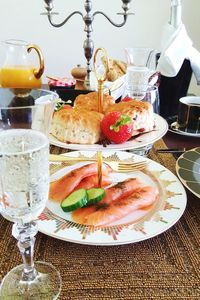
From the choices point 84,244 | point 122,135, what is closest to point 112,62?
point 122,135

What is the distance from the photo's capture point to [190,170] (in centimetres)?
69

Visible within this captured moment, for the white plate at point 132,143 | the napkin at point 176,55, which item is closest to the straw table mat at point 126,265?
the white plate at point 132,143

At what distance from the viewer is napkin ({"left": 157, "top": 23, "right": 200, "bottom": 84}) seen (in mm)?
1028

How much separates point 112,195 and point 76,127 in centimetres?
14

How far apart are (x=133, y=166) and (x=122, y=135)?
0.55 feet

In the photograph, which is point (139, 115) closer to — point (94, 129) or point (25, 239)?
point (94, 129)

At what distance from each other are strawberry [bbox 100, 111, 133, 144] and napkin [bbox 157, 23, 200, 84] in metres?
0.51

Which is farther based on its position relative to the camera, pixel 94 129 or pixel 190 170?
pixel 190 170

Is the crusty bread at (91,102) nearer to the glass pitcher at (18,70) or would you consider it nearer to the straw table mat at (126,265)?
the straw table mat at (126,265)

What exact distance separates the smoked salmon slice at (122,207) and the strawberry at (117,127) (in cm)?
10

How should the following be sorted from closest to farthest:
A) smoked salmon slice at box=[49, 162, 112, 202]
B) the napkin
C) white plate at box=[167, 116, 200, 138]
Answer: smoked salmon slice at box=[49, 162, 112, 202] < white plate at box=[167, 116, 200, 138] < the napkin

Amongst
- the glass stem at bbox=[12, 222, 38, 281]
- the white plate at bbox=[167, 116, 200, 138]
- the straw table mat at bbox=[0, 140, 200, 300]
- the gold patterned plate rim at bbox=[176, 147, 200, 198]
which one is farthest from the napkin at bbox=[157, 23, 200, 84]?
the glass stem at bbox=[12, 222, 38, 281]

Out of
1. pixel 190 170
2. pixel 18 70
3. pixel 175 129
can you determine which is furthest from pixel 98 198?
pixel 18 70

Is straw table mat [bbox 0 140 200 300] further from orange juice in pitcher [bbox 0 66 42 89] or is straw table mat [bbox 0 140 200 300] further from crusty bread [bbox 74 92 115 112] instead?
orange juice in pitcher [bbox 0 66 42 89]
